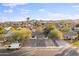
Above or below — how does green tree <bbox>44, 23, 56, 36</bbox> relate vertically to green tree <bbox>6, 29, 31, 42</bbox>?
above

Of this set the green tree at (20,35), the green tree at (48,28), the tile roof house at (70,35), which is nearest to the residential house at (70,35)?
the tile roof house at (70,35)

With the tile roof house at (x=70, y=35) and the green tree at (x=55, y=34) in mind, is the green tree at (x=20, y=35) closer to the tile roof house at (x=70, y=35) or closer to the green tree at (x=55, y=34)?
the green tree at (x=55, y=34)

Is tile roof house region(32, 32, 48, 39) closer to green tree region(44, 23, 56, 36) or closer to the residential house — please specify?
green tree region(44, 23, 56, 36)

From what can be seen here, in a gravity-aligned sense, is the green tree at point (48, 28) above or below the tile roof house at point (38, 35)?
above

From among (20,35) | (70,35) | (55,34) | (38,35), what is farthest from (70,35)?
(20,35)

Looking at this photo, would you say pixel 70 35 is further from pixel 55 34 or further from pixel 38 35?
pixel 38 35

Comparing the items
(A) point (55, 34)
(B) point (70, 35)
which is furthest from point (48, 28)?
(B) point (70, 35)

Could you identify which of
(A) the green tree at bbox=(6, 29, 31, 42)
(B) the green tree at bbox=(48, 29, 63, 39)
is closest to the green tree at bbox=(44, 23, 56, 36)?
(B) the green tree at bbox=(48, 29, 63, 39)

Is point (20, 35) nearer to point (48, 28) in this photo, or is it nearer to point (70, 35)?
point (48, 28)

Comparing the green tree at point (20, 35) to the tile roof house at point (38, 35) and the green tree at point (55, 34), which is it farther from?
the green tree at point (55, 34)

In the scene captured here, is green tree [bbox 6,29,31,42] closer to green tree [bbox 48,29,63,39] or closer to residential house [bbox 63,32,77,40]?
green tree [bbox 48,29,63,39]

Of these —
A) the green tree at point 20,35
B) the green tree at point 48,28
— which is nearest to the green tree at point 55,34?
the green tree at point 48,28

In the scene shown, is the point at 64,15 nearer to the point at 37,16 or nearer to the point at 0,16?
the point at 37,16

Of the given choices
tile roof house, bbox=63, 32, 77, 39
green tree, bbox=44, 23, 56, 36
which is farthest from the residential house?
green tree, bbox=44, 23, 56, 36
